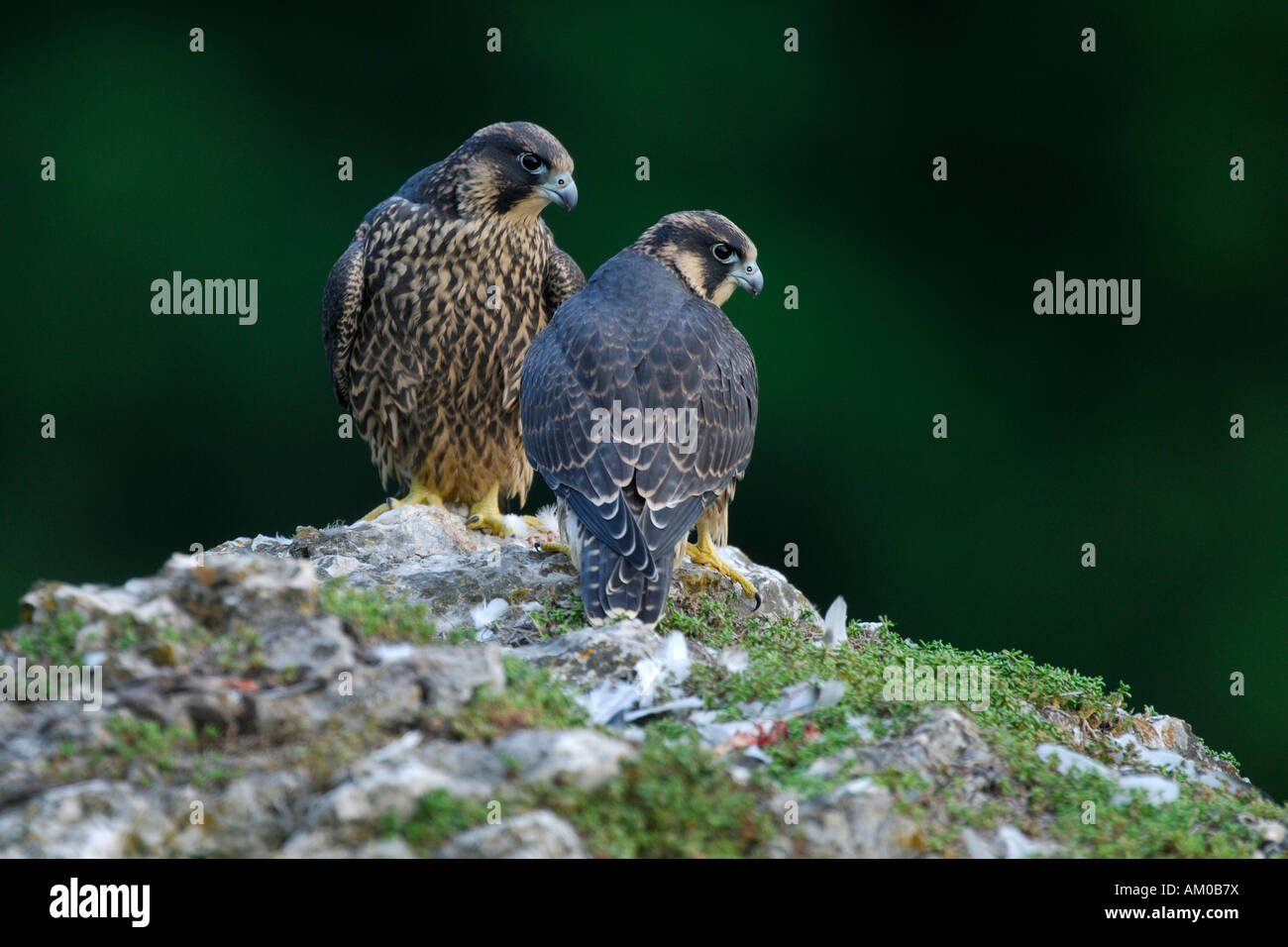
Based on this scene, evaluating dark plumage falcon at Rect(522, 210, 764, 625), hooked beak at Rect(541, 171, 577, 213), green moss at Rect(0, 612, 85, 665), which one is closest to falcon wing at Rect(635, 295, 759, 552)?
dark plumage falcon at Rect(522, 210, 764, 625)

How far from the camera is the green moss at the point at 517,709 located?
2551mm

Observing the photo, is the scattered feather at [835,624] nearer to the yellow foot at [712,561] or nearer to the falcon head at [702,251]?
the yellow foot at [712,561]

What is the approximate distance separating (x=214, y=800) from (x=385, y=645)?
0.57 metres

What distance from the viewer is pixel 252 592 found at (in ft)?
9.29

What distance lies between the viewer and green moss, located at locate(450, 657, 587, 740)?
8.37ft

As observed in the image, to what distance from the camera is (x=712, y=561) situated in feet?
13.7

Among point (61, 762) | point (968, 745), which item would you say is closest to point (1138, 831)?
point (968, 745)

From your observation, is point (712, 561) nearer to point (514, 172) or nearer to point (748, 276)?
point (748, 276)

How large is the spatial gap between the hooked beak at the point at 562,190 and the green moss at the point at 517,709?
7.45 feet

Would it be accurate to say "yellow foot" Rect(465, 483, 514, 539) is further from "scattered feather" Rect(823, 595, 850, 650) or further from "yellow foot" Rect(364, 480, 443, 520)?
"scattered feather" Rect(823, 595, 850, 650)

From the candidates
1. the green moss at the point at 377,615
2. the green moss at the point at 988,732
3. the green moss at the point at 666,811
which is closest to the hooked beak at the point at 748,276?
the green moss at the point at 988,732

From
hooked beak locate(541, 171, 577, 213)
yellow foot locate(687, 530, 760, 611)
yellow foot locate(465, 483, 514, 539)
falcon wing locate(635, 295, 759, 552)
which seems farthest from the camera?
yellow foot locate(465, 483, 514, 539)

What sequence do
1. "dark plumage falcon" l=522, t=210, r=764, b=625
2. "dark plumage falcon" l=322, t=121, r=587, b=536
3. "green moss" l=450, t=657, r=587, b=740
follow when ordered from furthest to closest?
"dark plumage falcon" l=322, t=121, r=587, b=536 → "dark plumage falcon" l=522, t=210, r=764, b=625 → "green moss" l=450, t=657, r=587, b=740

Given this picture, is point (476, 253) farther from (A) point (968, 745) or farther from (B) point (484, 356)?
(A) point (968, 745)
